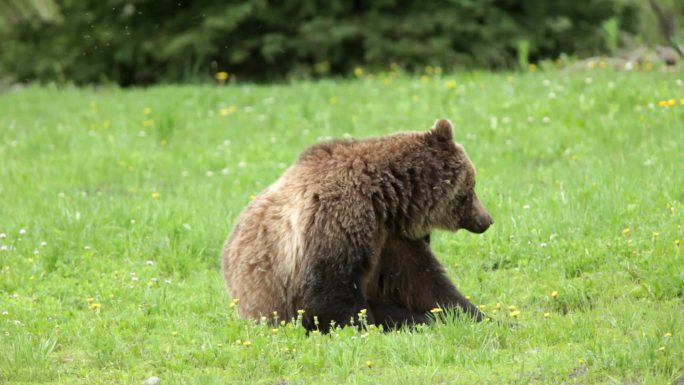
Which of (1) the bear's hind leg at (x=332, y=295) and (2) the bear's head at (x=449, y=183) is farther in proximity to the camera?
(2) the bear's head at (x=449, y=183)

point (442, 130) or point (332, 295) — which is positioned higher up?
point (442, 130)

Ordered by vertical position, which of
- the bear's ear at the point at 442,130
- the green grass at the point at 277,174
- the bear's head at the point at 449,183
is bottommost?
the green grass at the point at 277,174

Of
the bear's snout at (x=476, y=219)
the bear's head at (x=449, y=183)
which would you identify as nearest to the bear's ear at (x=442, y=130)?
the bear's head at (x=449, y=183)

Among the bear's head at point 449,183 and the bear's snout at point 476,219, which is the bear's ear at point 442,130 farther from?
the bear's snout at point 476,219

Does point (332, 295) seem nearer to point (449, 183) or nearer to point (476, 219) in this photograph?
point (449, 183)

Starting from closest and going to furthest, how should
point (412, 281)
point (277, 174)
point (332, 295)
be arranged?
point (332, 295) → point (412, 281) → point (277, 174)

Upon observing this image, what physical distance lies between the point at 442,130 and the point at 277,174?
3.73 meters

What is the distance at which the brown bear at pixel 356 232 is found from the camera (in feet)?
19.3

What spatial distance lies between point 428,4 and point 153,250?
341 inches

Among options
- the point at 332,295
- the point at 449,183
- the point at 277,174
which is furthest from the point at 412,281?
the point at 277,174

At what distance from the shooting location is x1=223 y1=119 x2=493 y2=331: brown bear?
589cm

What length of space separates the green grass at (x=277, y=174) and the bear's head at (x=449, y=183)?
2.10 ft

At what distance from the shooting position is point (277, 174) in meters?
9.99

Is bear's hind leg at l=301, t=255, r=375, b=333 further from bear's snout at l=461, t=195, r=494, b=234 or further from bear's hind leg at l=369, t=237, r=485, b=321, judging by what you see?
bear's snout at l=461, t=195, r=494, b=234
